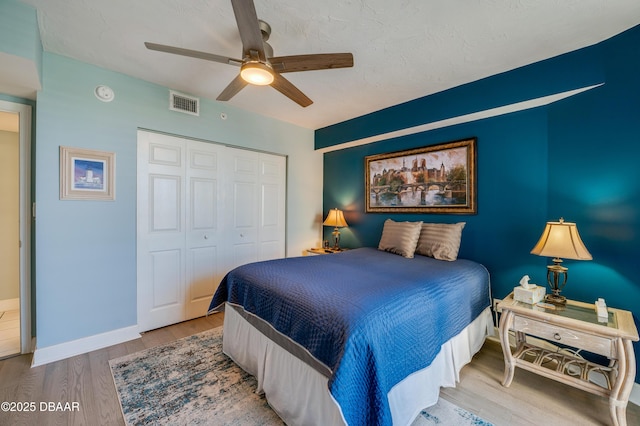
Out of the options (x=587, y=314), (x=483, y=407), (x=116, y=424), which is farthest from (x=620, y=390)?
(x=116, y=424)

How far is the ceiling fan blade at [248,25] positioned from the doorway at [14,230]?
7.46 feet

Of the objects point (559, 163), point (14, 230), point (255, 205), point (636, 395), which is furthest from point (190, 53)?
point (636, 395)

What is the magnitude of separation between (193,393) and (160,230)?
5.71ft

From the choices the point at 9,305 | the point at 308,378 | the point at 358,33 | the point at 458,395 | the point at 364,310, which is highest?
the point at 358,33

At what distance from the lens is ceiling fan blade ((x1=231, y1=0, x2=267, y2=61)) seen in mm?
1371

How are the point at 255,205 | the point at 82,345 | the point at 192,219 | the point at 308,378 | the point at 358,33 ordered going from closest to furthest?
the point at 308,378
the point at 358,33
the point at 82,345
the point at 192,219
the point at 255,205

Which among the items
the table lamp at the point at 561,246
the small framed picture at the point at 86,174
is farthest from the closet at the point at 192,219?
the table lamp at the point at 561,246

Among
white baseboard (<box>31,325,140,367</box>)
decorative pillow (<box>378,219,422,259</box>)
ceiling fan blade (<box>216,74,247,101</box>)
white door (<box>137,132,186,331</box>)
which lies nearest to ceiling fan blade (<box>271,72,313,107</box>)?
ceiling fan blade (<box>216,74,247,101</box>)

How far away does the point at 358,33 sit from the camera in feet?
6.45

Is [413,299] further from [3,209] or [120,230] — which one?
[3,209]

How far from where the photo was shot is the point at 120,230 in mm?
2635

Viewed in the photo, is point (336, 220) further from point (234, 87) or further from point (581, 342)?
point (581, 342)

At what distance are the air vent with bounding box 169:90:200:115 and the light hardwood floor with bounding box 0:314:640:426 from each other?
8.23 feet

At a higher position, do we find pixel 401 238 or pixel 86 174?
pixel 86 174
